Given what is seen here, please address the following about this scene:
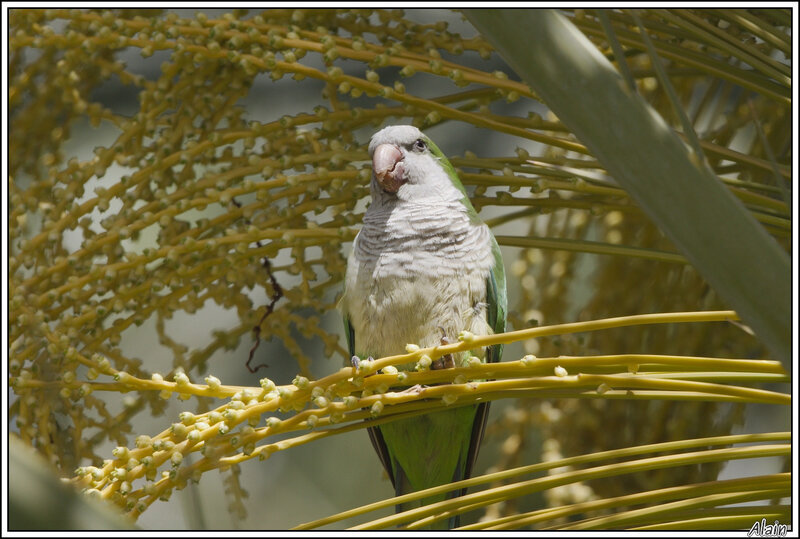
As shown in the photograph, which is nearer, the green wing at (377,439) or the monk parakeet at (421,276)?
the monk parakeet at (421,276)

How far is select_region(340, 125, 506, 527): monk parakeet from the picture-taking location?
3.78ft

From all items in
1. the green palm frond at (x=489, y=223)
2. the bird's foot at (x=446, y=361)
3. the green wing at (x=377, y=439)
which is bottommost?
the green wing at (x=377, y=439)

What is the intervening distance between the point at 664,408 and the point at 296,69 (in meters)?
0.81

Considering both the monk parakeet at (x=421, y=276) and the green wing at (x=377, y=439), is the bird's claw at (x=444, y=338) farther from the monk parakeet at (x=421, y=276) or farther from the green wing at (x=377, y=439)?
the green wing at (x=377, y=439)

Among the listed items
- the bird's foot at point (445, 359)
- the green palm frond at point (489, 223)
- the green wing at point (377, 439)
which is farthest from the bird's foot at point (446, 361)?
the green wing at point (377, 439)

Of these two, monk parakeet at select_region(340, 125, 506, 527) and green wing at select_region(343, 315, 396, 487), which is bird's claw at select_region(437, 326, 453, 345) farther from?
green wing at select_region(343, 315, 396, 487)

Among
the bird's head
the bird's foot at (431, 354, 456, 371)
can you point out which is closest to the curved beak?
the bird's head

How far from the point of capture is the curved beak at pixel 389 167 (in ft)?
3.73

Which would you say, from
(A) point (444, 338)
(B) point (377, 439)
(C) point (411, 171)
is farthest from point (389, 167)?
(B) point (377, 439)

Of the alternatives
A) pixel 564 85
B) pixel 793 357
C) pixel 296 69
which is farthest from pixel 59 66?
pixel 793 357

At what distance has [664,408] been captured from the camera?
1259 mm

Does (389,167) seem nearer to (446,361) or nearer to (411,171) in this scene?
(411,171)

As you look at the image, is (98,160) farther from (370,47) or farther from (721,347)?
(721,347)

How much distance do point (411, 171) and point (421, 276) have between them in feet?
0.62
